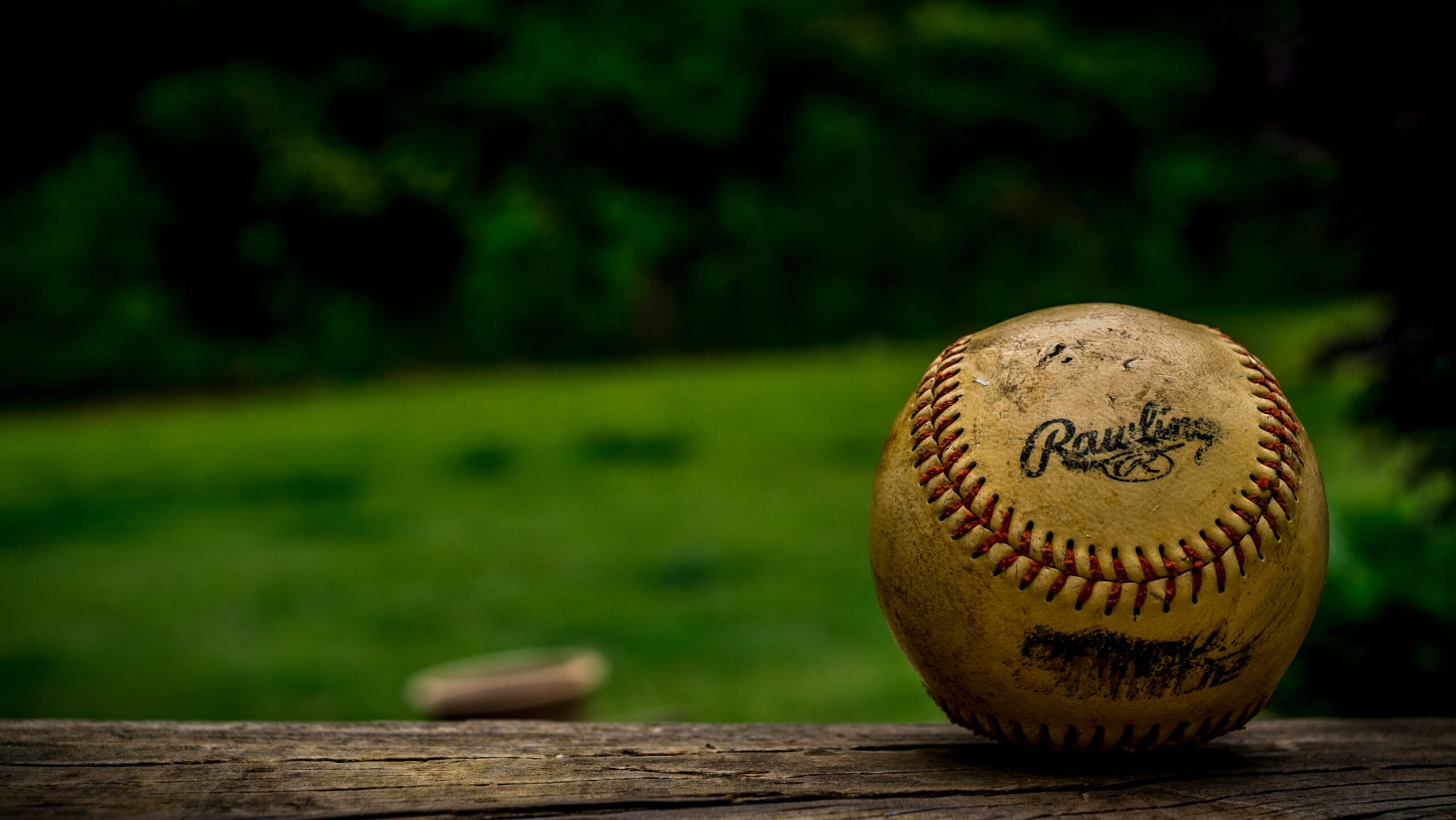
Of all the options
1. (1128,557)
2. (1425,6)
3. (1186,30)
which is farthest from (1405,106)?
(1186,30)

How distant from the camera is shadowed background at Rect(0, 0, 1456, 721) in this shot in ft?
12.0

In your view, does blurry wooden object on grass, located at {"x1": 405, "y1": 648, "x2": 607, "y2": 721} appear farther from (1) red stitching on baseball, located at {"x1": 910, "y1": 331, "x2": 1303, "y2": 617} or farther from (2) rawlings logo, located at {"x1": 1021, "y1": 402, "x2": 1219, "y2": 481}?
(2) rawlings logo, located at {"x1": 1021, "y1": 402, "x2": 1219, "y2": 481}

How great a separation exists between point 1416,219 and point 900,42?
1653 cm

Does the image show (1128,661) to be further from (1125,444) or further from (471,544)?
(471,544)

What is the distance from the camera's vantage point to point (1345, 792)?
6.48 feet

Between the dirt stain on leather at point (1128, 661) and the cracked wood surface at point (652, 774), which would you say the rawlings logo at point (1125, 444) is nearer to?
the dirt stain on leather at point (1128, 661)

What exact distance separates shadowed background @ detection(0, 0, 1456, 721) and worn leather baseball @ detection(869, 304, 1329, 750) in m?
1.43

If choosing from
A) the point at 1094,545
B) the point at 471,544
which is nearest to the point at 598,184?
the point at 471,544

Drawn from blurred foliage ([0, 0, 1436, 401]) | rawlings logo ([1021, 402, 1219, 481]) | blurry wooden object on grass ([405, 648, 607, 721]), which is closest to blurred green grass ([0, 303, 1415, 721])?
blurry wooden object on grass ([405, 648, 607, 721])

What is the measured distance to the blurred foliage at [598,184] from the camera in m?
15.0

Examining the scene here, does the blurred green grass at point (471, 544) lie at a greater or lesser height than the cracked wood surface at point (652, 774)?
greater

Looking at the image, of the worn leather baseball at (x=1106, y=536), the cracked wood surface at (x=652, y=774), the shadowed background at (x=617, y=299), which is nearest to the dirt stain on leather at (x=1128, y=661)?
the worn leather baseball at (x=1106, y=536)

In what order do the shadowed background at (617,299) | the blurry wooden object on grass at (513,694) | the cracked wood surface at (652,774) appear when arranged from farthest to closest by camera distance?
the blurry wooden object on grass at (513,694) → the shadowed background at (617,299) → the cracked wood surface at (652,774)

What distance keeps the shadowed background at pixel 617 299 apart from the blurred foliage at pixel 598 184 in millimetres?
65
